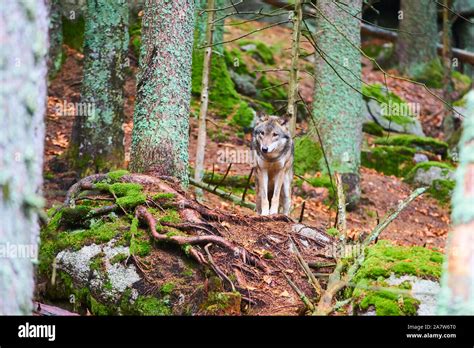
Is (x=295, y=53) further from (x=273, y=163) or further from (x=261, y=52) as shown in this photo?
(x=261, y=52)

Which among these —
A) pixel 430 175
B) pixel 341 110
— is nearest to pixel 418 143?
pixel 430 175

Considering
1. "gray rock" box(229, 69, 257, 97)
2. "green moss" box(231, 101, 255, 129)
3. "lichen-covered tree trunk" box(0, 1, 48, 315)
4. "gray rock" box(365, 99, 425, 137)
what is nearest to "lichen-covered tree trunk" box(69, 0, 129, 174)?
"green moss" box(231, 101, 255, 129)

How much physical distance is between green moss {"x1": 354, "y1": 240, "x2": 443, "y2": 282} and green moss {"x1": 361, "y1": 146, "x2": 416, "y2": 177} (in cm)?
1042

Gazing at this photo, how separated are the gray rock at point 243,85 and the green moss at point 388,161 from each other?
11.9ft

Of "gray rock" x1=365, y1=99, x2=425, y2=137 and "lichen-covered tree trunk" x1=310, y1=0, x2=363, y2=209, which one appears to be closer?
"lichen-covered tree trunk" x1=310, y1=0, x2=363, y2=209

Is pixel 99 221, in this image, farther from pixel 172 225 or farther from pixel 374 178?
pixel 374 178

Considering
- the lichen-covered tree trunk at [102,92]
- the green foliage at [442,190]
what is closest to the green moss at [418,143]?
the green foliage at [442,190]

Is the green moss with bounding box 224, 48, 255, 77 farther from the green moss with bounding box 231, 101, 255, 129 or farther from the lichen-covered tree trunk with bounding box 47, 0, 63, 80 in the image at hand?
the lichen-covered tree trunk with bounding box 47, 0, 63, 80

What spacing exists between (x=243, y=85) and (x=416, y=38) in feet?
28.6

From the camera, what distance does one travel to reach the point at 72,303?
285 inches

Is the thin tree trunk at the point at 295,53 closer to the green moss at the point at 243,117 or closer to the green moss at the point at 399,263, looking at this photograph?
the green moss at the point at 399,263

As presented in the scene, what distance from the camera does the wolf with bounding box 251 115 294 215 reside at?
1054 centimetres

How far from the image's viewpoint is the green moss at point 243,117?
56.2ft

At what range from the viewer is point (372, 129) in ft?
67.2
